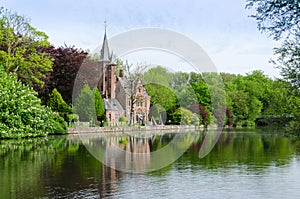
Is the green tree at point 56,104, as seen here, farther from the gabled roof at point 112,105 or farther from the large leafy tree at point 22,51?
Result: the gabled roof at point 112,105

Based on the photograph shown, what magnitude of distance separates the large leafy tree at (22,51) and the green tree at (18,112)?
390 centimetres

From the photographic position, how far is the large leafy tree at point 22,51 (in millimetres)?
36594

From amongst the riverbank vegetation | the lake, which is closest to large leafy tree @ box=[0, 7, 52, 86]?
the riverbank vegetation

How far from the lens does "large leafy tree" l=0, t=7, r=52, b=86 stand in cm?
3659

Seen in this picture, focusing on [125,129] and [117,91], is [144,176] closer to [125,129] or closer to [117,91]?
[125,129]

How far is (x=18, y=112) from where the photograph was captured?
3250cm

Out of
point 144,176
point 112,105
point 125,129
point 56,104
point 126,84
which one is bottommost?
point 144,176

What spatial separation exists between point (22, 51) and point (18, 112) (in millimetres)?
7338

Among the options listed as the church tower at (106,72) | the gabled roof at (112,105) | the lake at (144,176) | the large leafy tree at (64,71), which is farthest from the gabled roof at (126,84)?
the lake at (144,176)

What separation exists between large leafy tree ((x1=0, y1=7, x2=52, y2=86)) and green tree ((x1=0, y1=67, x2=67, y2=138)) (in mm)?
3904

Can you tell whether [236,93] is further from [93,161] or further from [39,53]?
[93,161]

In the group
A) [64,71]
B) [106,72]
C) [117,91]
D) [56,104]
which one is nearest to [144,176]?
[56,104]

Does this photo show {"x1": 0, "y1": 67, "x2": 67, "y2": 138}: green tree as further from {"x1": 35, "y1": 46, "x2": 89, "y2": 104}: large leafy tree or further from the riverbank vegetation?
{"x1": 35, "y1": 46, "x2": 89, "y2": 104}: large leafy tree

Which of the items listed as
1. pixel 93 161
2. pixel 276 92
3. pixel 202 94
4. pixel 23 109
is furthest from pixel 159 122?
pixel 276 92
